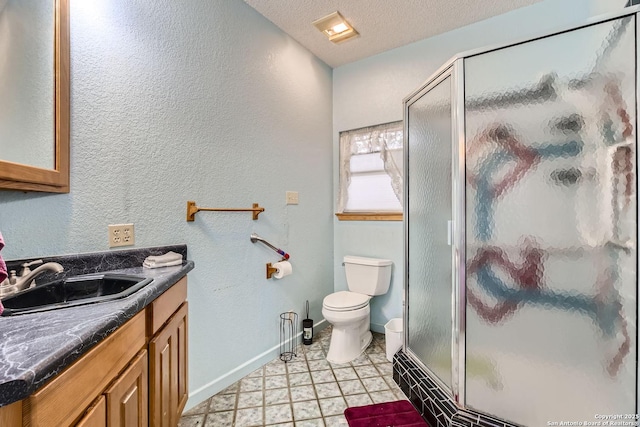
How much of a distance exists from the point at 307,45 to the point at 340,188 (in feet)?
4.38

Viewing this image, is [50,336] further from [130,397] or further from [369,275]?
[369,275]

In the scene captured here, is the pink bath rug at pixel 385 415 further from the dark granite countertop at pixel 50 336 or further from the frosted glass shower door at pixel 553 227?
the dark granite countertop at pixel 50 336

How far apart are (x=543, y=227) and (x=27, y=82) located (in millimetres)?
2221

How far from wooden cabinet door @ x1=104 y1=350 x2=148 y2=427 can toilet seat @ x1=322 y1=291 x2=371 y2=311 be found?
1.32 m

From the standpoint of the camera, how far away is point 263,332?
2104 millimetres

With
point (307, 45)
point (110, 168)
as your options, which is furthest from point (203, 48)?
point (307, 45)

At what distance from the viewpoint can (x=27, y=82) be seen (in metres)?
1.10

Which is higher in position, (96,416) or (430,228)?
(430,228)

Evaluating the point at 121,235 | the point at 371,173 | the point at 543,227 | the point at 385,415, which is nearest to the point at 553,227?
the point at 543,227

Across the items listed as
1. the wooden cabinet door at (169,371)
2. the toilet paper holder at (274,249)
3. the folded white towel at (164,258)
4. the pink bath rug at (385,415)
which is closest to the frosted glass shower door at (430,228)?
the pink bath rug at (385,415)

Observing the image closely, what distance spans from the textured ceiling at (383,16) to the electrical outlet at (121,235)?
5.74 feet

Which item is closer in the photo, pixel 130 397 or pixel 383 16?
→ pixel 130 397

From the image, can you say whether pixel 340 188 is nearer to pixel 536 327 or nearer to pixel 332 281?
pixel 332 281

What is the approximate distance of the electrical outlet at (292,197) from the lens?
2354 mm
